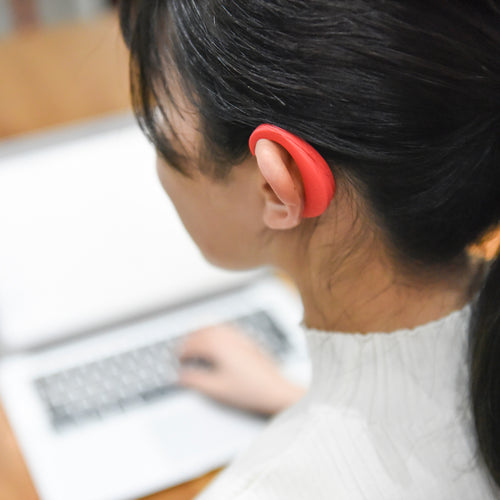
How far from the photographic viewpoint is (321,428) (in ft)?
1.90

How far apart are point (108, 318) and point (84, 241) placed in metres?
0.13

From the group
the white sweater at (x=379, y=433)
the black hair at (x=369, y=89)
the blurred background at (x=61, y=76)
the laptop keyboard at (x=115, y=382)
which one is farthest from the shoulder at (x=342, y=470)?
the blurred background at (x=61, y=76)

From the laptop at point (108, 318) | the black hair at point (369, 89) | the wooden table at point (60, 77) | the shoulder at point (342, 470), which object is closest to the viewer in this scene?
the black hair at point (369, 89)

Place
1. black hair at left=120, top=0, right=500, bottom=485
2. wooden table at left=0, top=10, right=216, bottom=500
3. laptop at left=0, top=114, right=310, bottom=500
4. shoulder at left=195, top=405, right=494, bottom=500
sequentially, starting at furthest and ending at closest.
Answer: wooden table at left=0, top=10, right=216, bottom=500 < laptop at left=0, top=114, right=310, bottom=500 < shoulder at left=195, top=405, right=494, bottom=500 < black hair at left=120, top=0, right=500, bottom=485

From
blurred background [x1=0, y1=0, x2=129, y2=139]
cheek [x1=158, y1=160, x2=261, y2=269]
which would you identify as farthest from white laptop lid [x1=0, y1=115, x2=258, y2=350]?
cheek [x1=158, y1=160, x2=261, y2=269]

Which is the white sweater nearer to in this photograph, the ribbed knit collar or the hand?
the ribbed knit collar

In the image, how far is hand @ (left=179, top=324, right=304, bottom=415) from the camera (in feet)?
2.66

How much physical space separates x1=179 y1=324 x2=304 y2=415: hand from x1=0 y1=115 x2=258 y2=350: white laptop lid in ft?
0.31

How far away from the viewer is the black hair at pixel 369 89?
451 millimetres

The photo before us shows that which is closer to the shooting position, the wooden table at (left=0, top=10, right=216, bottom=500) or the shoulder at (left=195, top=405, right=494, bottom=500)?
the shoulder at (left=195, top=405, right=494, bottom=500)

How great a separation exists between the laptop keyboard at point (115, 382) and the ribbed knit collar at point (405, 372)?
285mm

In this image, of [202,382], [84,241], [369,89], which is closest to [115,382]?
[202,382]

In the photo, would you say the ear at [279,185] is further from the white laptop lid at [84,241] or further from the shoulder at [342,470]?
the white laptop lid at [84,241]

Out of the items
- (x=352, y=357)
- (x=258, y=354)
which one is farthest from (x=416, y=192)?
(x=258, y=354)
